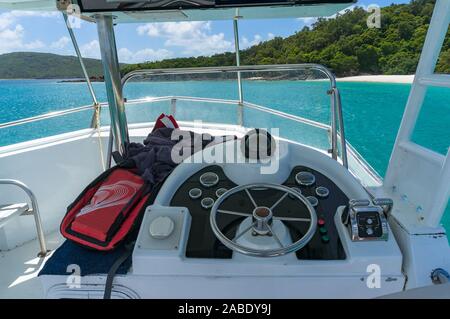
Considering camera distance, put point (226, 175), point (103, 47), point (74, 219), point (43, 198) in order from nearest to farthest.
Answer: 1. point (74, 219)
2. point (226, 175)
3. point (103, 47)
4. point (43, 198)

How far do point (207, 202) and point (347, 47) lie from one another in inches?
117

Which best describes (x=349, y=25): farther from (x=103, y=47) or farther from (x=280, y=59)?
(x=103, y=47)

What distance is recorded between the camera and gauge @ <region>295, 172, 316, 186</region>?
1.11 m

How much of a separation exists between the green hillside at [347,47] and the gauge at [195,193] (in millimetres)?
1039

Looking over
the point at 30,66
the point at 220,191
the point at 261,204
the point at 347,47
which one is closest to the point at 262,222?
the point at 261,204

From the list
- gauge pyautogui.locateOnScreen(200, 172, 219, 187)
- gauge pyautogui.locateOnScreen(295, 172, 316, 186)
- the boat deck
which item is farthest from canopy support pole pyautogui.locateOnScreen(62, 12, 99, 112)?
gauge pyautogui.locateOnScreen(295, 172, 316, 186)

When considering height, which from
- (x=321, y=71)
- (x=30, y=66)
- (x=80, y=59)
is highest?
(x=30, y=66)

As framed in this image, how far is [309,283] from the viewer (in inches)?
32.7

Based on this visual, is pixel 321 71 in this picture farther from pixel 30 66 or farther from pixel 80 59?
pixel 30 66

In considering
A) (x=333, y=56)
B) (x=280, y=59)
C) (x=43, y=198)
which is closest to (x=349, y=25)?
(x=333, y=56)

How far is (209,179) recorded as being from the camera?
3.75 ft

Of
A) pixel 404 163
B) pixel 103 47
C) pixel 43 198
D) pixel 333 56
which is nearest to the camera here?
pixel 404 163

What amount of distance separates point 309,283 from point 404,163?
762mm

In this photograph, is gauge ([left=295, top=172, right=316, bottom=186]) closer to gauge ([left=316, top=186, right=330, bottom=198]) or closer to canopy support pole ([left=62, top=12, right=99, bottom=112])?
gauge ([left=316, top=186, right=330, bottom=198])
